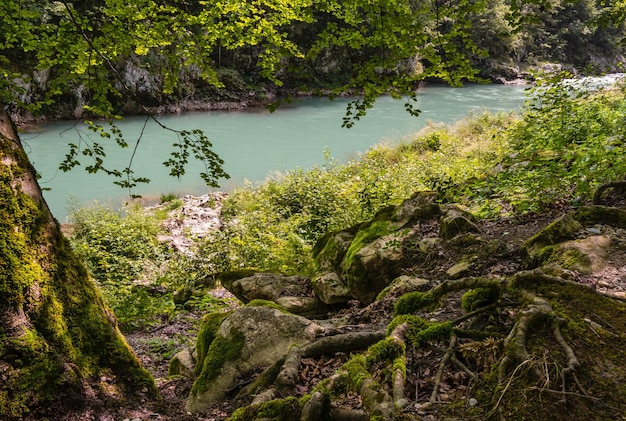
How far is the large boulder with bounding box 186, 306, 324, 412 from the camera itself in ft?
12.2

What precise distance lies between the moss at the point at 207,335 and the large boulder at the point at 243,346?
23 mm

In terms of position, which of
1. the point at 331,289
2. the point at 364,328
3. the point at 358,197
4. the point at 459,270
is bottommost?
the point at 331,289

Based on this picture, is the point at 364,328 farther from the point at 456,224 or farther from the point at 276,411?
the point at 456,224

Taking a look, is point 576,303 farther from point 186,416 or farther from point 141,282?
point 141,282

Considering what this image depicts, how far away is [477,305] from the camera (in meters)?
3.11

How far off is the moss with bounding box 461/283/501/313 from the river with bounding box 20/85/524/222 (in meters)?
13.3

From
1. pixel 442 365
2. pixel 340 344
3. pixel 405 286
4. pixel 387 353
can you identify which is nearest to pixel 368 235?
pixel 405 286

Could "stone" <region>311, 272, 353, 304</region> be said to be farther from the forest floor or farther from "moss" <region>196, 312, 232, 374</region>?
"moss" <region>196, 312, 232, 374</region>

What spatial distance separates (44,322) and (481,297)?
3099mm

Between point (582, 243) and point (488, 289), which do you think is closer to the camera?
point (488, 289)

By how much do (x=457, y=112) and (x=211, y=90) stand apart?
19.0m

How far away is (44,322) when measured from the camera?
2.92 m

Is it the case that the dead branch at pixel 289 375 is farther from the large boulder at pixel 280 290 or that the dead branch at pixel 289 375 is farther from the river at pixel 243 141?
the river at pixel 243 141

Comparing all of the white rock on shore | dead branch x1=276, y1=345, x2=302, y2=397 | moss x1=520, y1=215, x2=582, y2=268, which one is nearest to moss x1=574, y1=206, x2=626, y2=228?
moss x1=520, y1=215, x2=582, y2=268
